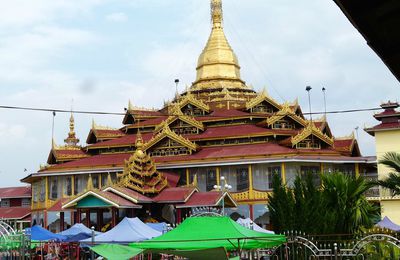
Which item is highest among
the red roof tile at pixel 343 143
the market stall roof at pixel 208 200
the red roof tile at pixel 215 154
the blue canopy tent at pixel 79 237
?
the red roof tile at pixel 343 143

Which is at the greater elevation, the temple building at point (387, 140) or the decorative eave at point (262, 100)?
the decorative eave at point (262, 100)

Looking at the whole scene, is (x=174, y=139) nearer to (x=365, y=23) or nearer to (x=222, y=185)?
(x=222, y=185)

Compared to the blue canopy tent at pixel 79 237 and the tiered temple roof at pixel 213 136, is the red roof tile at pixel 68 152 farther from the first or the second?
the blue canopy tent at pixel 79 237

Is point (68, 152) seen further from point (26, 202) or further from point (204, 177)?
point (26, 202)

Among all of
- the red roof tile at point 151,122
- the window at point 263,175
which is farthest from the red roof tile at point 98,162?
the window at point 263,175

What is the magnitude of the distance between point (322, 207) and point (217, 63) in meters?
24.1

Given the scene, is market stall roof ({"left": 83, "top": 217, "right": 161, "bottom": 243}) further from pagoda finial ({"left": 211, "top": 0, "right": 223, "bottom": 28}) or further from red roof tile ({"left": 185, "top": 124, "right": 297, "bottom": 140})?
pagoda finial ({"left": 211, "top": 0, "right": 223, "bottom": 28})

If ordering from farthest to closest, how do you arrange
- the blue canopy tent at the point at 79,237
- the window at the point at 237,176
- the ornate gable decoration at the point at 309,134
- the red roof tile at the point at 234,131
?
the red roof tile at the point at 234,131
the window at the point at 237,176
the ornate gable decoration at the point at 309,134
the blue canopy tent at the point at 79,237

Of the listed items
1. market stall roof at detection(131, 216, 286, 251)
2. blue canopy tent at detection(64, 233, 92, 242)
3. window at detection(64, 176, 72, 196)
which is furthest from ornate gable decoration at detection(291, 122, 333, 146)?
market stall roof at detection(131, 216, 286, 251)

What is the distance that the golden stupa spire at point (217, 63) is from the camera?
1598 inches

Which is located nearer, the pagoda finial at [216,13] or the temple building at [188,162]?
the temple building at [188,162]

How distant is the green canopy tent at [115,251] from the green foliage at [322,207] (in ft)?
21.3

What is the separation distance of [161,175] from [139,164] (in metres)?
1.46

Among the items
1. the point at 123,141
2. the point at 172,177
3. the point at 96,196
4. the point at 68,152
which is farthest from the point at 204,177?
the point at 68,152
